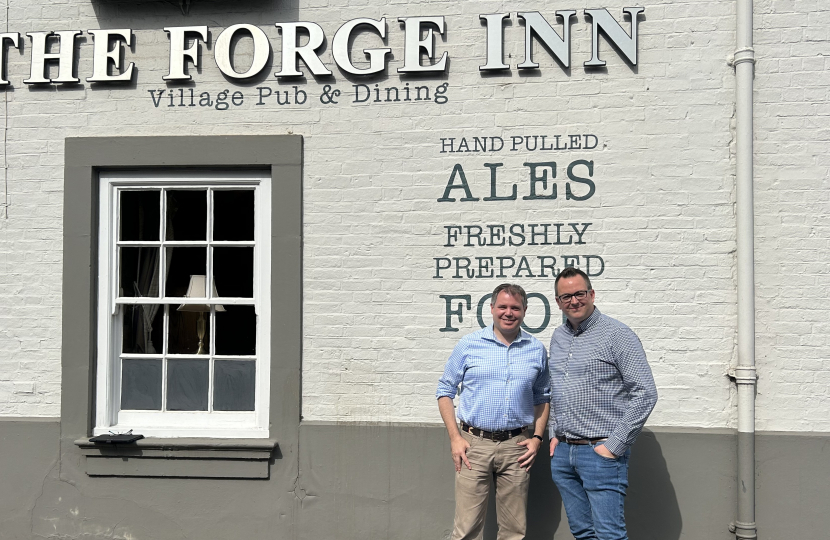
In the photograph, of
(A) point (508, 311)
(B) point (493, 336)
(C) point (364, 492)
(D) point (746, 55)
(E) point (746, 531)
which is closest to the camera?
(A) point (508, 311)

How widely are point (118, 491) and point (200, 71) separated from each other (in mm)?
3009

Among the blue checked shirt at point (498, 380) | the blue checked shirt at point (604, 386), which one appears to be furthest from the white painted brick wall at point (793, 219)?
the blue checked shirt at point (498, 380)

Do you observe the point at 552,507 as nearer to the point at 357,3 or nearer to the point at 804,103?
the point at 804,103

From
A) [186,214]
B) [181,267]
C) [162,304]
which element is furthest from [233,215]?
[162,304]

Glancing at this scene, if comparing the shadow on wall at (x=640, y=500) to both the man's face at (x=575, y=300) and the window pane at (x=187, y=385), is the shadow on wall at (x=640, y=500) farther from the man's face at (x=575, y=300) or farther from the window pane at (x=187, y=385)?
the window pane at (x=187, y=385)

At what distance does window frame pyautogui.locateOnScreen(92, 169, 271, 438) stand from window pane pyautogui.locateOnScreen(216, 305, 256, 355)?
0.09 meters

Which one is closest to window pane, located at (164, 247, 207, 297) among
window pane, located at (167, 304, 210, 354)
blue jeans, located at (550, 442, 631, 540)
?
window pane, located at (167, 304, 210, 354)

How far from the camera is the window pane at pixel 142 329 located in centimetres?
525

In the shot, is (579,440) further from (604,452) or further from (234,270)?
(234,270)

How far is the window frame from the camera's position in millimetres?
5102

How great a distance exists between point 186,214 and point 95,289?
83 cm

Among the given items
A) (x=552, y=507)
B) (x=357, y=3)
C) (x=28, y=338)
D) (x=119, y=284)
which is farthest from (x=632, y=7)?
(x=28, y=338)

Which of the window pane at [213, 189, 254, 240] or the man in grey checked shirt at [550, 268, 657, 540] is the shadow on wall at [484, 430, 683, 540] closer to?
the man in grey checked shirt at [550, 268, 657, 540]

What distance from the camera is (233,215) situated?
5199mm
